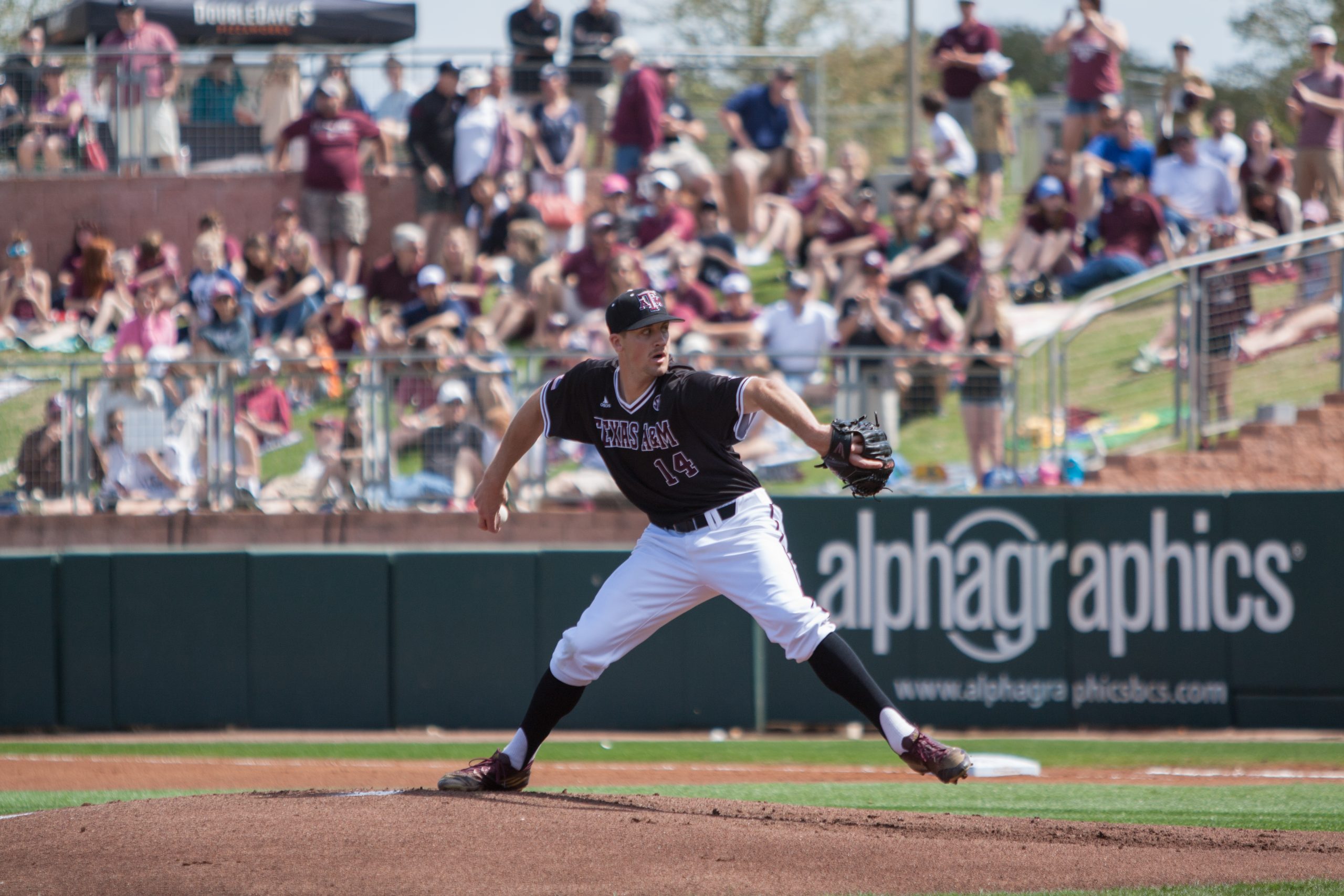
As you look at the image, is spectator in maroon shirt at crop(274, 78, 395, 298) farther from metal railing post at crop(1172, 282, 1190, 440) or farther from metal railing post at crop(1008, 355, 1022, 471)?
metal railing post at crop(1172, 282, 1190, 440)

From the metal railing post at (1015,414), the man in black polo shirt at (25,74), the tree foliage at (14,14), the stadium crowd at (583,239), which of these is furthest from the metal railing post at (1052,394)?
the tree foliage at (14,14)

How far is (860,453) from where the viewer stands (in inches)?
207

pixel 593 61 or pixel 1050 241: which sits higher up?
pixel 593 61

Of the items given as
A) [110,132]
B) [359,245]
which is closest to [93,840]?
[359,245]

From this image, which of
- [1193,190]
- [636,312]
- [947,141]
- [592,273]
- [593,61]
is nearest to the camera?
[636,312]

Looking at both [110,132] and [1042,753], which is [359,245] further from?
[1042,753]

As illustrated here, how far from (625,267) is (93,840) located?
25.9ft

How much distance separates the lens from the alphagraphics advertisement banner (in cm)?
1025

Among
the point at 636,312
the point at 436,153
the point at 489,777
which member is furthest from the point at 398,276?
the point at 636,312

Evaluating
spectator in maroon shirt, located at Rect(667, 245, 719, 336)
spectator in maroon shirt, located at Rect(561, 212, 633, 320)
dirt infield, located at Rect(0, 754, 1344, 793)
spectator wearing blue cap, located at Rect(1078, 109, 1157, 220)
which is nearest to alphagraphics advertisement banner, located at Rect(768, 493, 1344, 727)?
dirt infield, located at Rect(0, 754, 1344, 793)

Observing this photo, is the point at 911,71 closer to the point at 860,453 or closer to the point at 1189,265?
the point at 1189,265

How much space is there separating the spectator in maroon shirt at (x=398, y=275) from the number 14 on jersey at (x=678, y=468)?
8832 mm

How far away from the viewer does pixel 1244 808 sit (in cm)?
710

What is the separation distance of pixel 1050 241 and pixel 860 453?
34.9ft
